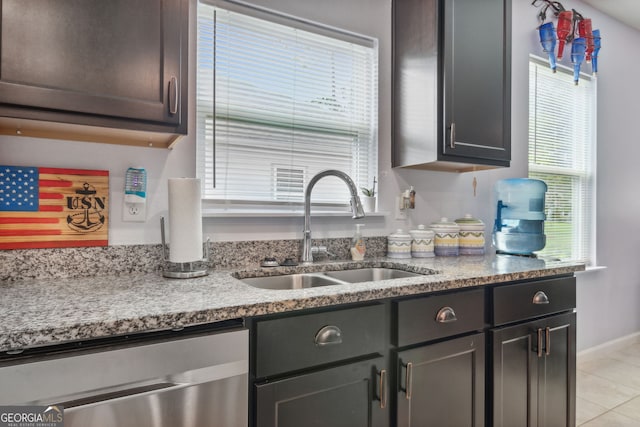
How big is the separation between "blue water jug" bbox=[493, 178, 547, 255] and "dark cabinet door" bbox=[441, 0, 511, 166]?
1.26 ft

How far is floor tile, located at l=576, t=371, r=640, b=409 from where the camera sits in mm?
2400

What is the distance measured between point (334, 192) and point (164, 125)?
969 millimetres

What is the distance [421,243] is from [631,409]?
1693mm

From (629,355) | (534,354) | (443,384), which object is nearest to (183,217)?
(443,384)

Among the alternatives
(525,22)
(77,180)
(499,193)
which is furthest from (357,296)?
(525,22)

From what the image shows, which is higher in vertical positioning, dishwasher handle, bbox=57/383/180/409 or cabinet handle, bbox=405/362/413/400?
dishwasher handle, bbox=57/383/180/409

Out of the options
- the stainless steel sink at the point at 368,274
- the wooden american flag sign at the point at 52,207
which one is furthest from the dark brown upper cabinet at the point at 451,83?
the wooden american flag sign at the point at 52,207

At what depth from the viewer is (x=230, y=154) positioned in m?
1.74

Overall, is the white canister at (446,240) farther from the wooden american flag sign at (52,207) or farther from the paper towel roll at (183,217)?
the wooden american flag sign at (52,207)

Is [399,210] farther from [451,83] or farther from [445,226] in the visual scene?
[451,83]

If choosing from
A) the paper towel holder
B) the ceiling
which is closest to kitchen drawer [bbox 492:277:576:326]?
the paper towel holder

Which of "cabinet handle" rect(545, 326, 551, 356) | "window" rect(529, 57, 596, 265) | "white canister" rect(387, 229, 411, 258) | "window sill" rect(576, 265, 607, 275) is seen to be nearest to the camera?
"cabinet handle" rect(545, 326, 551, 356)

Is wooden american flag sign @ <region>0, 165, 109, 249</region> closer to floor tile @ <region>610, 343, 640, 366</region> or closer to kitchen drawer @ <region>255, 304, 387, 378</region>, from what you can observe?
kitchen drawer @ <region>255, 304, 387, 378</region>

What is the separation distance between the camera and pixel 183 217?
4.41 ft
